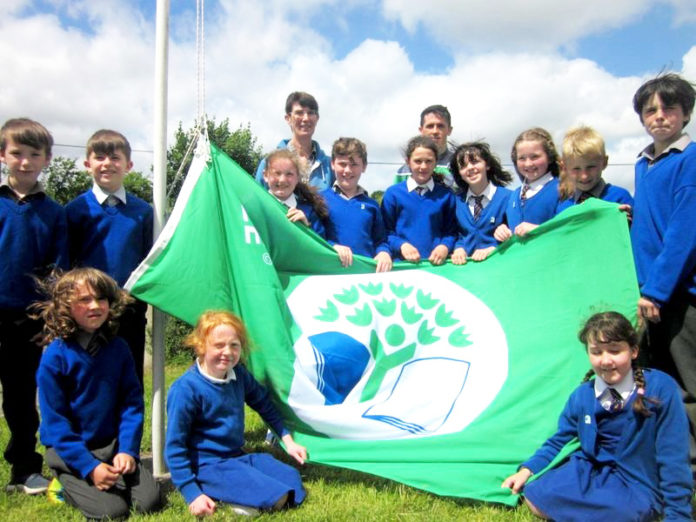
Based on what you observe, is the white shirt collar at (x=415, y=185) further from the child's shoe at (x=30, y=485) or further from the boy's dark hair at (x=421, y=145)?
the child's shoe at (x=30, y=485)

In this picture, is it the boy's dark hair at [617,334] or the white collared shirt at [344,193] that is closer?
the boy's dark hair at [617,334]

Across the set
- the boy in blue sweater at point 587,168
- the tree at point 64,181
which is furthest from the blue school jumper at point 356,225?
the tree at point 64,181

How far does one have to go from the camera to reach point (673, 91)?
3.62m

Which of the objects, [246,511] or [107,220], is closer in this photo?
[246,511]

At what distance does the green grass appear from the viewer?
3.35 m

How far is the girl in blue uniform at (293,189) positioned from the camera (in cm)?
459

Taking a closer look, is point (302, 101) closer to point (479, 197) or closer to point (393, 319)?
point (479, 197)

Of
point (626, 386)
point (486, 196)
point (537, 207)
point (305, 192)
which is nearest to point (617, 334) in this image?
point (626, 386)

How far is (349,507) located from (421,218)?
7.62 ft

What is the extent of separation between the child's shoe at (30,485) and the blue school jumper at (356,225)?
8.50 feet

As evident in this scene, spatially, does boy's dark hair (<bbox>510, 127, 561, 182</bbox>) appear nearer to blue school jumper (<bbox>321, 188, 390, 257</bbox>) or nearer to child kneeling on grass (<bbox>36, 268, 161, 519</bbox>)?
blue school jumper (<bbox>321, 188, 390, 257</bbox>)

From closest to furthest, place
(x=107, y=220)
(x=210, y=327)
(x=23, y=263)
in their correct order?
(x=210, y=327)
(x=23, y=263)
(x=107, y=220)

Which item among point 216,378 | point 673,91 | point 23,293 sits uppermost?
point 673,91

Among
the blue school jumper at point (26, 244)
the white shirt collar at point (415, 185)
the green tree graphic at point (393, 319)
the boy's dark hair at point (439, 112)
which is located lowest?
the green tree graphic at point (393, 319)
